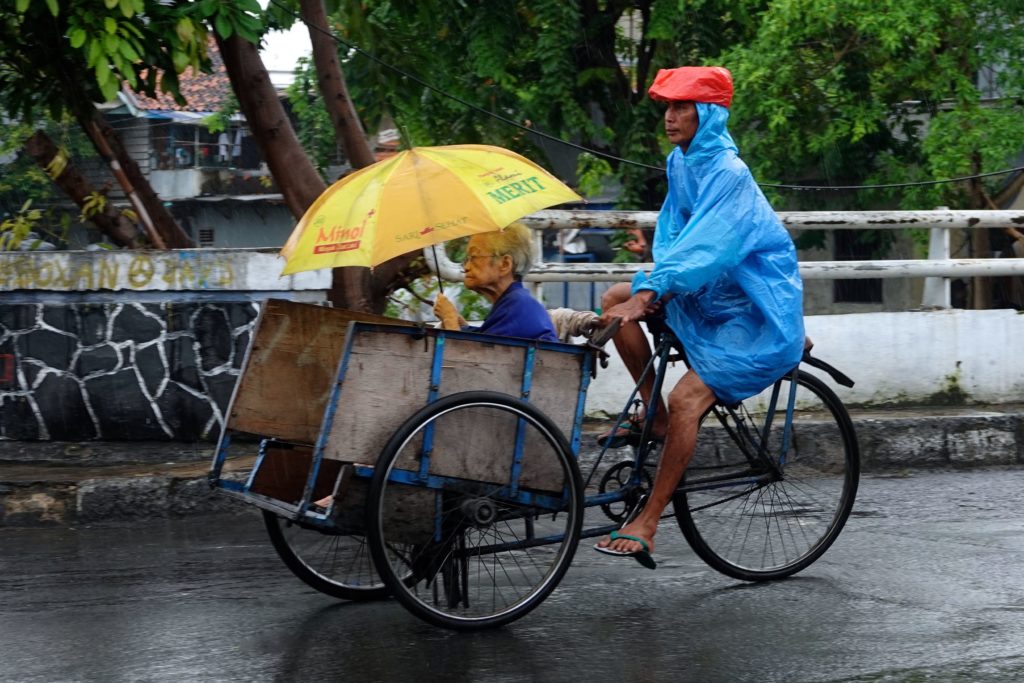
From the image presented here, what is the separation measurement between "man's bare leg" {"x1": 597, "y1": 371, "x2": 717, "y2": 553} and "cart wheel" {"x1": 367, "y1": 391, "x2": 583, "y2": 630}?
0.28 m

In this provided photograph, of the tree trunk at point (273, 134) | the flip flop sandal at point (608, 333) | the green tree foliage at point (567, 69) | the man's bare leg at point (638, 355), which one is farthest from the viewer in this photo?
the green tree foliage at point (567, 69)

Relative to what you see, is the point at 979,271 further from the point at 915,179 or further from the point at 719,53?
the point at 915,179

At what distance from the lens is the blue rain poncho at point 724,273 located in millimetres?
4379

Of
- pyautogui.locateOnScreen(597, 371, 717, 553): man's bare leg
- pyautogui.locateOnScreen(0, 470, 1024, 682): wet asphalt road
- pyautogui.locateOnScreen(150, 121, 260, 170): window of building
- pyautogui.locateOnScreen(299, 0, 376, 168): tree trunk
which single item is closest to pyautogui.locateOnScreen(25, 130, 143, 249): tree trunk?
pyautogui.locateOnScreen(299, 0, 376, 168): tree trunk

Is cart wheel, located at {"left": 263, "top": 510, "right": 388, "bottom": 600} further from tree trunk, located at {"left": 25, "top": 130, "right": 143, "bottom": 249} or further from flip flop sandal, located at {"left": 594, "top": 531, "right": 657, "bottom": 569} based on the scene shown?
tree trunk, located at {"left": 25, "top": 130, "right": 143, "bottom": 249}

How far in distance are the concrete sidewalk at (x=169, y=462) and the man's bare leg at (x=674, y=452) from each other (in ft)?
7.58

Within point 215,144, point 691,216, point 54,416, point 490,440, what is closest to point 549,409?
point 490,440

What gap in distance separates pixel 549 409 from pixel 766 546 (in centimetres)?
120

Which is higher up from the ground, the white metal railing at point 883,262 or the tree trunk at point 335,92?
the tree trunk at point 335,92

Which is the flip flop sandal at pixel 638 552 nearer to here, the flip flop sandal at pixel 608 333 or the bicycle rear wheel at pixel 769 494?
the bicycle rear wheel at pixel 769 494

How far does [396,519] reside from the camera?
413cm

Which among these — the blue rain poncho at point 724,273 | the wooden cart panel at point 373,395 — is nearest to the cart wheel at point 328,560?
the wooden cart panel at point 373,395

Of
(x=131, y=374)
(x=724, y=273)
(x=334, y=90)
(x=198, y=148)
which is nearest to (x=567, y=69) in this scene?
(x=334, y=90)

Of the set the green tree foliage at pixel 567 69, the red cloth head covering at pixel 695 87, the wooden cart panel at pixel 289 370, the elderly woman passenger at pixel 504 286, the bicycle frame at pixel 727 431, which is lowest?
the bicycle frame at pixel 727 431
